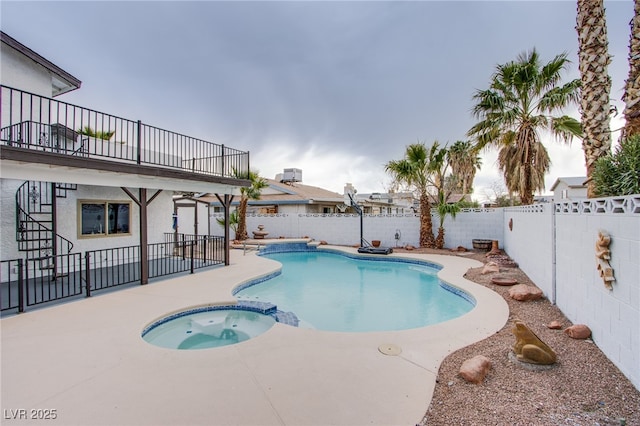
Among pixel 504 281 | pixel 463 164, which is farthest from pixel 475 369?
pixel 463 164

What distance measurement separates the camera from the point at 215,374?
355cm

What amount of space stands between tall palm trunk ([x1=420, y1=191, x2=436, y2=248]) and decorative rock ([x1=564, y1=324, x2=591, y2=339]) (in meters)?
10.5

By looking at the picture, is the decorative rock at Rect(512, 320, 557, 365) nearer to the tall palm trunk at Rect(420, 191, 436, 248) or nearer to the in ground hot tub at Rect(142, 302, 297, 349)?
the in ground hot tub at Rect(142, 302, 297, 349)

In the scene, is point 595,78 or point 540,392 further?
point 595,78

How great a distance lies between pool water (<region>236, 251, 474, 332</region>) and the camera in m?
6.88

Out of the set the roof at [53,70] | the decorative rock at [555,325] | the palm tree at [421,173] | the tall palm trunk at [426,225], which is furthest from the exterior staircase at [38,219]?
the tall palm trunk at [426,225]

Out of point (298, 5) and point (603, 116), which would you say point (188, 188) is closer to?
point (298, 5)

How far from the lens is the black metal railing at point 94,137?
277 inches

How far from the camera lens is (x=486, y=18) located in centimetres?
1062

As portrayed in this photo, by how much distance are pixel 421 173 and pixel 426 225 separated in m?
2.75

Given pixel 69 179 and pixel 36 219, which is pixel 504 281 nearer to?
pixel 69 179

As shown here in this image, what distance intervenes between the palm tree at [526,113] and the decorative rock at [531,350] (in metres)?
8.74

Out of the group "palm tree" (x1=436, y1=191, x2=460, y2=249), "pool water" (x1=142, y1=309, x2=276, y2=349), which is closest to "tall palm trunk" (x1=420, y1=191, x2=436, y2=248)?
"palm tree" (x1=436, y1=191, x2=460, y2=249)

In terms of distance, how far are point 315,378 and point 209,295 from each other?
4.39 meters
